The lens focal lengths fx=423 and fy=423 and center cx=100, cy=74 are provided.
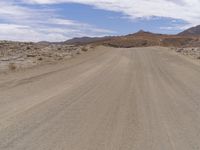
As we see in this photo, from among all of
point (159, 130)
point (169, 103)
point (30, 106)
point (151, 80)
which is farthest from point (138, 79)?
point (159, 130)

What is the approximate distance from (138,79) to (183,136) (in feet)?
28.6

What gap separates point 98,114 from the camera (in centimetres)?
948

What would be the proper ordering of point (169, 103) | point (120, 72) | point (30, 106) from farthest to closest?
point (120, 72), point (169, 103), point (30, 106)

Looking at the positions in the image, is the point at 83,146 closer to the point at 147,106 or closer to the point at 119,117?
the point at 119,117

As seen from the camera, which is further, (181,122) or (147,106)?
(147,106)

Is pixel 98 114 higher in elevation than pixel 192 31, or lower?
higher

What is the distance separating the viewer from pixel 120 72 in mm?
18766

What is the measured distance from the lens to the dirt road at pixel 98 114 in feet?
23.7

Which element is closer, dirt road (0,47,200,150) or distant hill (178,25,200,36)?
dirt road (0,47,200,150)

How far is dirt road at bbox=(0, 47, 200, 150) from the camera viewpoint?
7.23 m

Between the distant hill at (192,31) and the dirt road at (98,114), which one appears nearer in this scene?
the dirt road at (98,114)

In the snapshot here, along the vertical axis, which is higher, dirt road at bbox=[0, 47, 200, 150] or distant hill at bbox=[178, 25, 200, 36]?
dirt road at bbox=[0, 47, 200, 150]

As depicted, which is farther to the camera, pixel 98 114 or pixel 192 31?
pixel 192 31

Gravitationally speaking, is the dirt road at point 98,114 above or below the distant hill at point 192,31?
above
